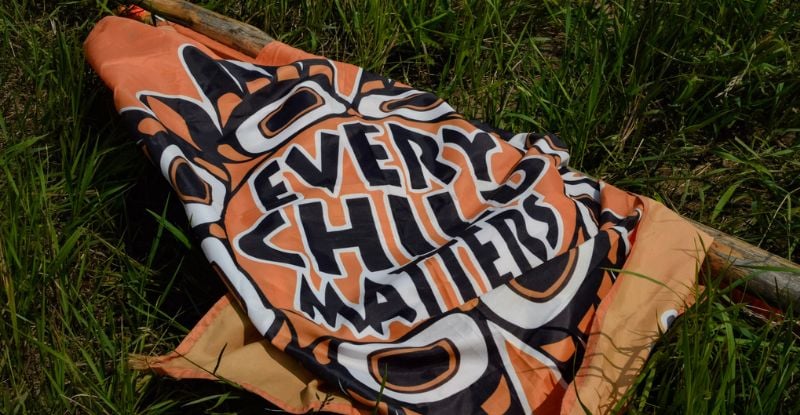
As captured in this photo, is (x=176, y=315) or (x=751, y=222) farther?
(x=751, y=222)

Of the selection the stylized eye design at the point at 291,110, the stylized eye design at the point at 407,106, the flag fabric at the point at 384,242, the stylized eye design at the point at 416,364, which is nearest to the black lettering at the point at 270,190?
the flag fabric at the point at 384,242

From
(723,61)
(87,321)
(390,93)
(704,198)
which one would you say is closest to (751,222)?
(704,198)

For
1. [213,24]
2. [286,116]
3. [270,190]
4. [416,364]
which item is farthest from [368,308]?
[213,24]

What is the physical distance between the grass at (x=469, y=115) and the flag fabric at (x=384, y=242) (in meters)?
0.10

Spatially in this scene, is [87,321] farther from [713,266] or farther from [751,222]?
[751,222]

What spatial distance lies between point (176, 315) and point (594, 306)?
2.64 ft

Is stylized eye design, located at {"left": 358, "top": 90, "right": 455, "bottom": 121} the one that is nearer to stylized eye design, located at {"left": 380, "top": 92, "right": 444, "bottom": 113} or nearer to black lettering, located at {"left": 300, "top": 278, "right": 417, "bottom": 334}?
stylized eye design, located at {"left": 380, "top": 92, "right": 444, "bottom": 113}

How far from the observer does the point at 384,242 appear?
1708 millimetres

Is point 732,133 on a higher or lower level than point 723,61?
lower

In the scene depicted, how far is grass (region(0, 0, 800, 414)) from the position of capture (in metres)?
1.48

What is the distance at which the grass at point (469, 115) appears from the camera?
1.48 metres

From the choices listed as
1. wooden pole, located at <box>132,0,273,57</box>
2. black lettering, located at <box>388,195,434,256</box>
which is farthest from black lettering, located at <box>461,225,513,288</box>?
wooden pole, located at <box>132,0,273,57</box>

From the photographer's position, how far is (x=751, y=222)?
6.05 feet

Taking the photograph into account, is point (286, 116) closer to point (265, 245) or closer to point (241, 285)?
point (265, 245)
